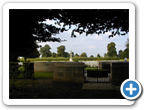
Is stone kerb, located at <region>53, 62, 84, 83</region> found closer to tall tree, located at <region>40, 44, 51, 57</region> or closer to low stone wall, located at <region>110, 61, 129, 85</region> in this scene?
low stone wall, located at <region>110, 61, 129, 85</region>

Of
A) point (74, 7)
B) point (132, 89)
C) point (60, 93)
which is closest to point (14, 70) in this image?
point (60, 93)

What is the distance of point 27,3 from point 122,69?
19.8 ft

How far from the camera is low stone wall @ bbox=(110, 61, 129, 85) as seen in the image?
7005 mm

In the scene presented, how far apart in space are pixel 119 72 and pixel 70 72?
9.49ft

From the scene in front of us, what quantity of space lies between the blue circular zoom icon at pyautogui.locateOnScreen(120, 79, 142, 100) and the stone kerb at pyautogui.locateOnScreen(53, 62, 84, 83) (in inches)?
187

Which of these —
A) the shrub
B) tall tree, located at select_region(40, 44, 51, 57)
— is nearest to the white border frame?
the shrub

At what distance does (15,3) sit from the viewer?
3230mm

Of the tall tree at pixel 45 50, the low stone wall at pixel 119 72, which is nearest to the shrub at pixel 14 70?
the tall tree at pixel 45 50

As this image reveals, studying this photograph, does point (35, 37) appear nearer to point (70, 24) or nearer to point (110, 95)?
point (70, 24)

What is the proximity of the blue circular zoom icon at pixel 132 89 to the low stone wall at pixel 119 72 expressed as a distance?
4647mm

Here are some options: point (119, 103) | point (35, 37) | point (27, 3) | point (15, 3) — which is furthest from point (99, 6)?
point (35, 37)

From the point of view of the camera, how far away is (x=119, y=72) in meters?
7.08

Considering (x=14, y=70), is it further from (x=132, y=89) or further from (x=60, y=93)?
(x=132, y=89)

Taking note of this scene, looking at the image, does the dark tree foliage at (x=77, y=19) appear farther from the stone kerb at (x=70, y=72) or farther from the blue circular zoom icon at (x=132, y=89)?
the blue circular zoom icon at (x=132, y=89)
